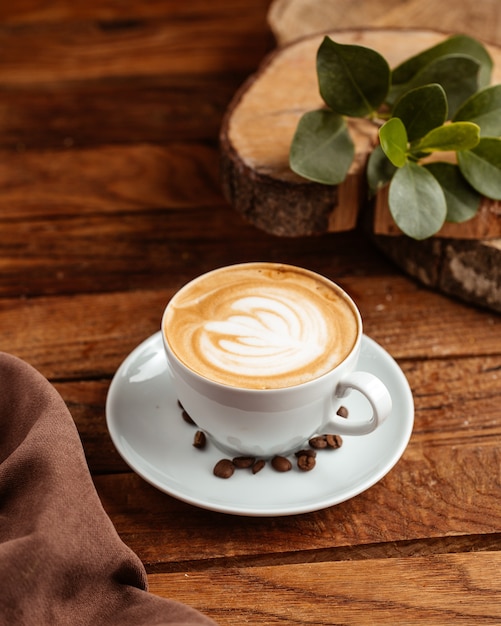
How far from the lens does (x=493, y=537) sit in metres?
0.87

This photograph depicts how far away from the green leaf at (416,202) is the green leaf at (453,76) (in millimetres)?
184

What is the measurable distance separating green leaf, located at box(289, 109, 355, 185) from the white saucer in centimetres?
27

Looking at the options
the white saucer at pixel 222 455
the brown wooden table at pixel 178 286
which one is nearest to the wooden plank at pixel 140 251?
the brown wooden table at pixel 178 286

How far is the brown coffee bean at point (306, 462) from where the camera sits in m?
0.88

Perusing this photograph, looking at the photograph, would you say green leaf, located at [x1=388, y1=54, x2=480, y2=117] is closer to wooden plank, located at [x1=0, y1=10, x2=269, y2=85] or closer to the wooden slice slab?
the wooden slice slab

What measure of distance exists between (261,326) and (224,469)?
0.16m

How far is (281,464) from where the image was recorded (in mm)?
880

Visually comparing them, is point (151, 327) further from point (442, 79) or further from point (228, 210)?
point (442, 79)

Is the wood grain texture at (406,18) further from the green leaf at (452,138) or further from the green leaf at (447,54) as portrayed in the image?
the green leaf at (452,138)

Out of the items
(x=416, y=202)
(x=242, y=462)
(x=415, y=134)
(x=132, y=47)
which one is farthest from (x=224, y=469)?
(x=132, y=47)

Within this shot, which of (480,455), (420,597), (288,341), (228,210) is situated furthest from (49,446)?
(228,210)

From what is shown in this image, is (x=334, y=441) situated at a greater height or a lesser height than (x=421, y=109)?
lesser

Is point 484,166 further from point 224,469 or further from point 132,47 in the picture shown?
point 132,47

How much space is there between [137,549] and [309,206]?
1.86 feet
